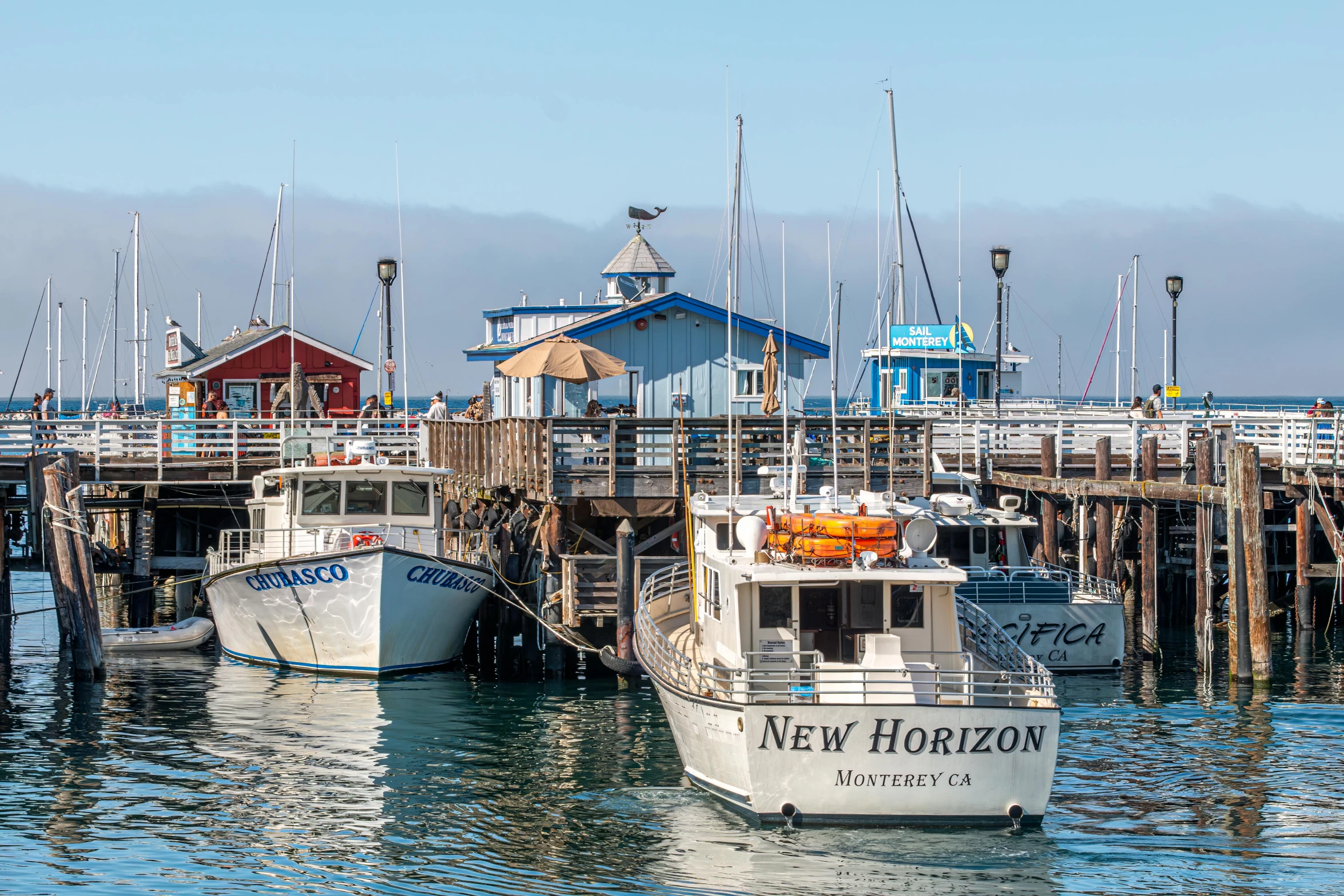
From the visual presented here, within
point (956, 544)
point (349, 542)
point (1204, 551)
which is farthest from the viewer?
point (349, 542)

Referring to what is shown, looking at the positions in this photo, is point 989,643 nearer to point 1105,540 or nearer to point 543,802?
point 543,802

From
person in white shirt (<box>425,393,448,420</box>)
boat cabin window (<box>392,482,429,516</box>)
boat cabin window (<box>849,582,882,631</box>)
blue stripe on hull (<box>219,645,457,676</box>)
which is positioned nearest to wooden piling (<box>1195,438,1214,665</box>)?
boat cabin window (<box>849,582,882,631</box>)

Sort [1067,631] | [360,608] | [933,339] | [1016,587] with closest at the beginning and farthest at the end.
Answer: [1016,587] → [1067,631] → [360,608] → [933,339]

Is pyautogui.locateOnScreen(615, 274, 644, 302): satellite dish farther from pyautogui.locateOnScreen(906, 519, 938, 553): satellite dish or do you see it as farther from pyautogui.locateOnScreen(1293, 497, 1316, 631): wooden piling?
pyautogui.locateOnScreen(906, 519, 938, 553): satellite dish

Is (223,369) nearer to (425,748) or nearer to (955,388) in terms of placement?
(955,388)

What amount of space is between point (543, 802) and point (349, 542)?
1013 centimetres

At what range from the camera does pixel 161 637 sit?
31203 millimetres

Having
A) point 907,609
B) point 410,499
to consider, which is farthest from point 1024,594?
point 410,499

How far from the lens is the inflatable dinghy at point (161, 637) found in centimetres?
3078

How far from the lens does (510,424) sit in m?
28.9

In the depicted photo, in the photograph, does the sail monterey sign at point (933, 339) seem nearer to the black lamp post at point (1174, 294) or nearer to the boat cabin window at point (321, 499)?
the black lamp post at point (1174, 294)

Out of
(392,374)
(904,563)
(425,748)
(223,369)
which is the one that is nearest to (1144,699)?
(904,563)

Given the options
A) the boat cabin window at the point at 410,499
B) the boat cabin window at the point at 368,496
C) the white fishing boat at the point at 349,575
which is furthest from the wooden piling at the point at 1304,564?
the boat cabin window at the point at 368,496

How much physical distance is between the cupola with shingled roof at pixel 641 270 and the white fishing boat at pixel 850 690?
2495cm
